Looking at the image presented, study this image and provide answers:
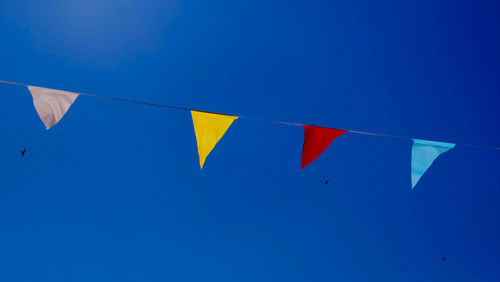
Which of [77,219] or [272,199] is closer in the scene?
[77,219]

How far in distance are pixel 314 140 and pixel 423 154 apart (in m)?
0.71

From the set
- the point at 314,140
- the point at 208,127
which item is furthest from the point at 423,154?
the point at 208,127

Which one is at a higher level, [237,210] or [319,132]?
[319,132]

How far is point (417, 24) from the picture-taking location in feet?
11.0

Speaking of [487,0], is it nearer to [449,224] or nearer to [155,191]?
[449,224]

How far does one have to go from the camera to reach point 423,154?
232cm

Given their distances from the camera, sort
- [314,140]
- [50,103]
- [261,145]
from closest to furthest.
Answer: [50,103]
[314,140]
[261,145]

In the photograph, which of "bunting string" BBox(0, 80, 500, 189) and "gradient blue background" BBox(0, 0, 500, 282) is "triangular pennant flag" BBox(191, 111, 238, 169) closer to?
"bunting string" BBox(0, 80, 500, 189)

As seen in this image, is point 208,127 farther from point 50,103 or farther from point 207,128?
point 50,103

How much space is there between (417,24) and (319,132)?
6.09ft

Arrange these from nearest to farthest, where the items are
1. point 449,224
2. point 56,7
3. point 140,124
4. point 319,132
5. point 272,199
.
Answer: point 319,132 → point 56,7 → point 140,124 → point 272,199 → point 449,224

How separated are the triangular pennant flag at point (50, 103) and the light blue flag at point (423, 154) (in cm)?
210

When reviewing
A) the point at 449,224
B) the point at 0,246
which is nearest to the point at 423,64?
the point at 449,224

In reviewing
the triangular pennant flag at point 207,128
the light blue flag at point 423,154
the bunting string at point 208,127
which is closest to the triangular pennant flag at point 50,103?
the bunting string at point 208,127
